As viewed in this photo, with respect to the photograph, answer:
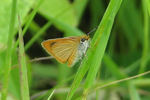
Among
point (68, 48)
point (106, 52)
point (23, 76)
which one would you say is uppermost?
point (23, 76)

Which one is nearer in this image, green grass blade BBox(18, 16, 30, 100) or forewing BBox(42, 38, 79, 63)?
green grass blade BBox(18, 16, 30, 100)

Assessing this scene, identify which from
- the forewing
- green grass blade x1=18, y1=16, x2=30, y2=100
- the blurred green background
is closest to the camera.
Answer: green grass blade x1=18, y1=16, x2=30, y2=100

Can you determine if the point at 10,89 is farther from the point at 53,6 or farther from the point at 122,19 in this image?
the point at 122,19

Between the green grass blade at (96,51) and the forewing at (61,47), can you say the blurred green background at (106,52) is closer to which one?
the forewing at (61,47)

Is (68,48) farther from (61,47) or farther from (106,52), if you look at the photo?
(106,52)

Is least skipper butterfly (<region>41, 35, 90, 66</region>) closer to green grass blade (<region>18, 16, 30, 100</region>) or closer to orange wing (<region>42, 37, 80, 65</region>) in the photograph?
orange wing (<region>42, 37, 80, 65</region>)

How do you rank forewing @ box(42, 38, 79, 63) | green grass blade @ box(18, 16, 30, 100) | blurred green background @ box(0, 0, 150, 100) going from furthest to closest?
blurred green background @ box(0, 0, 150, 100) < forewing @ box(42, 38, 79, 63) < green grass blade @ box(18, 16, 30, 100)

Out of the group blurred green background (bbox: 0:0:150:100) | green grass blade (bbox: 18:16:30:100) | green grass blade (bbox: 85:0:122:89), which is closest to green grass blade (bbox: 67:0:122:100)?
green grass blade (bbox: 85:0:122:89)

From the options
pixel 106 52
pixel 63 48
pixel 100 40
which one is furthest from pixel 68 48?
pixel 106 52

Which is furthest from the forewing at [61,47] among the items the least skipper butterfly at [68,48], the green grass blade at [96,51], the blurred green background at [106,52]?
the blurred green background at [106,52]
